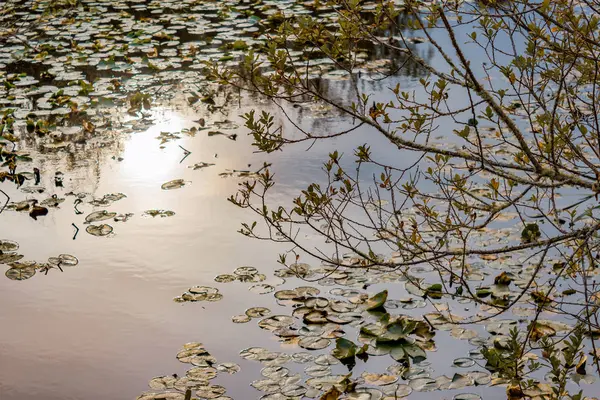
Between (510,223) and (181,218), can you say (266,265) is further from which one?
(510,223)

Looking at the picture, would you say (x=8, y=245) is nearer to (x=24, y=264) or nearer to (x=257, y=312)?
(x=24, y=264)

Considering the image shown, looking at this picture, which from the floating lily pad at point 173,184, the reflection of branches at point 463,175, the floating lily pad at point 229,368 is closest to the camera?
the reflection of branches at point 463,175

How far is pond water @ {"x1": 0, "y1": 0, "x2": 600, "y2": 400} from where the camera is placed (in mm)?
3486

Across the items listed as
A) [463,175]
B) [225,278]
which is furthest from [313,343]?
[463,175]

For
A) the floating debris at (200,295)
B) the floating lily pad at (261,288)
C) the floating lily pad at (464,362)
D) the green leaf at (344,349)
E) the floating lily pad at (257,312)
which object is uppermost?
the green leaf at (344,349)

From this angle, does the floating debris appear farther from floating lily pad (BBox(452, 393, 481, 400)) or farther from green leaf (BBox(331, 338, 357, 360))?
floating lily pad (BBox(452, 393, 481, 400))

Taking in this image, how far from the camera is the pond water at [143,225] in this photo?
137 inches

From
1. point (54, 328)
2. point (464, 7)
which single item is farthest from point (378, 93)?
point (54, 328)

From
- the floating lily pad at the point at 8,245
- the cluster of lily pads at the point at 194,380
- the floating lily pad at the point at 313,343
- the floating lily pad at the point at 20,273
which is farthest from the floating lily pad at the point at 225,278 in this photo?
the floating lily pad at the point at 8,245

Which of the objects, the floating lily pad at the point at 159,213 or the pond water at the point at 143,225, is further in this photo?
the floating lily pad at the point at 159,213

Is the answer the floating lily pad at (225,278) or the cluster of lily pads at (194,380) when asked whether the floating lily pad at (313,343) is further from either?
the floating lily pad at (225,278)

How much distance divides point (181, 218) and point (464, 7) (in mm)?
4911

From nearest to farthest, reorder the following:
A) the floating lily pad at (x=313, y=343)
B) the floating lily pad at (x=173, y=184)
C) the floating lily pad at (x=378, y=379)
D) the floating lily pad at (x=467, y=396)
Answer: the floating lily pad at (x=467, y=396)
the floating lily pad at (x=378, y=379)
the floating lily pad at (x=313, y=343)
the floating lily pad at (x=173, y=184)

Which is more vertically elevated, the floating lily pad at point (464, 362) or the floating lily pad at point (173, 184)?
the floating lily pad at point (464, 362)
